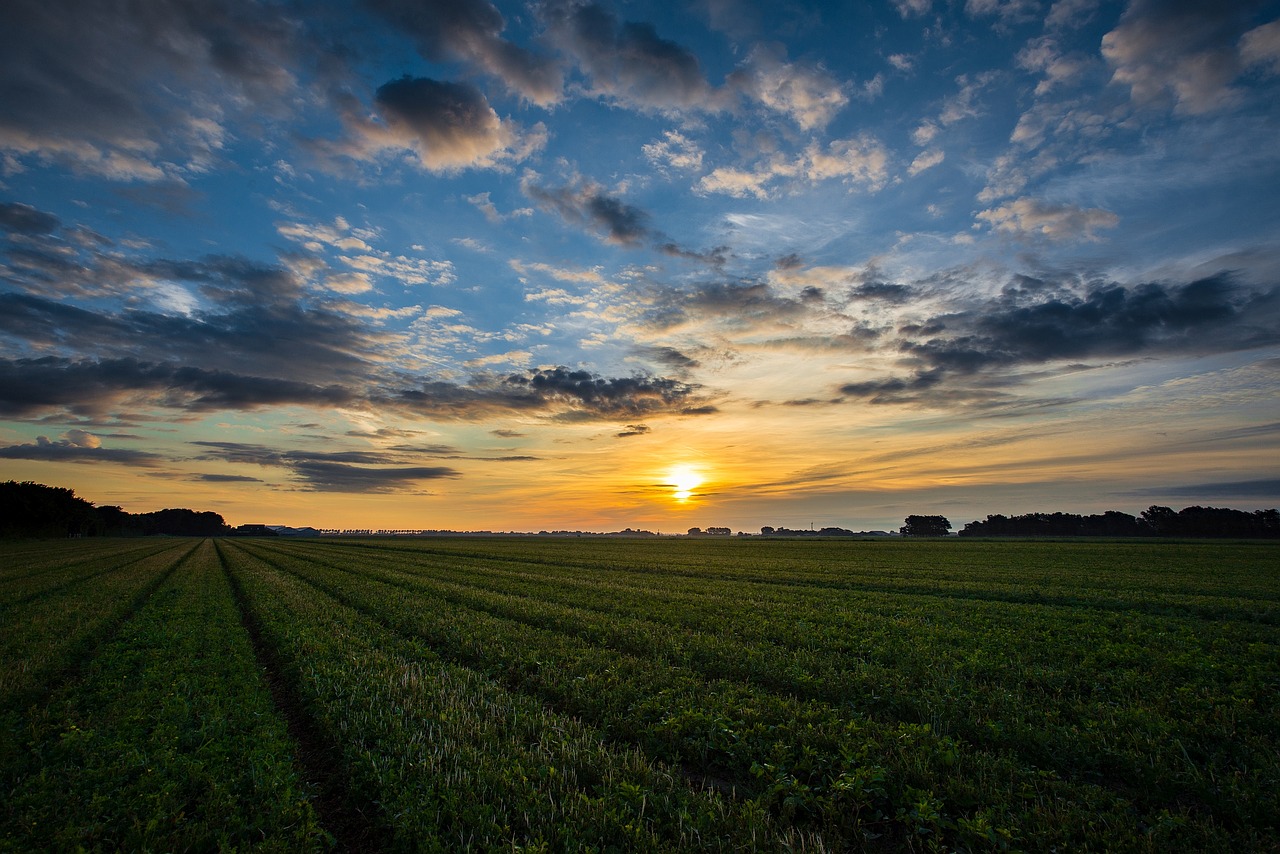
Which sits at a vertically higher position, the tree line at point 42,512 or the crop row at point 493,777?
the tree line at point 42,512

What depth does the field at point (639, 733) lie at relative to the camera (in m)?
6.06

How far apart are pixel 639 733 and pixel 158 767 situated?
6.97 m

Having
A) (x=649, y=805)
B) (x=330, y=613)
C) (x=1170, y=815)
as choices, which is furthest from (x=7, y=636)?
(x=1170, y=815)

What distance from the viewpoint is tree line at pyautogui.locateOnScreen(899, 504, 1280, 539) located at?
138 metres

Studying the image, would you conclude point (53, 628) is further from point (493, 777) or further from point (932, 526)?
point (932, 526)

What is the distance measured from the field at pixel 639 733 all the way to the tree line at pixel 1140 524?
186 metres

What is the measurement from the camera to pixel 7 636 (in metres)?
16.1

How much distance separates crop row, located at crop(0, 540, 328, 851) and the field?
0.04 metres

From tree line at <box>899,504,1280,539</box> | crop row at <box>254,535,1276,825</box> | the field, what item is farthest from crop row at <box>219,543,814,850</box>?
tree line at <box>899,504,1280,539</box>

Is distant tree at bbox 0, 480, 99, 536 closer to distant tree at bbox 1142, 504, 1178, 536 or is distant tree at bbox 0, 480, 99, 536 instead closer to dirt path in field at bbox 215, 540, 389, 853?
dirt path in field at bbox 215, 540, 389, 853

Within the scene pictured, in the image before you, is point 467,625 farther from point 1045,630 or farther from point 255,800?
point 1045,630

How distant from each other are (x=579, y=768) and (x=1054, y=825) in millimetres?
5752

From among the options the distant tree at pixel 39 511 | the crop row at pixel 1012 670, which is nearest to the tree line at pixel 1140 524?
the crop row at pixel 1012 670

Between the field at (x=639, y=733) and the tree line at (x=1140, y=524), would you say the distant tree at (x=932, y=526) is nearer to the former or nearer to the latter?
the tree line at (x=1140, y=524)
